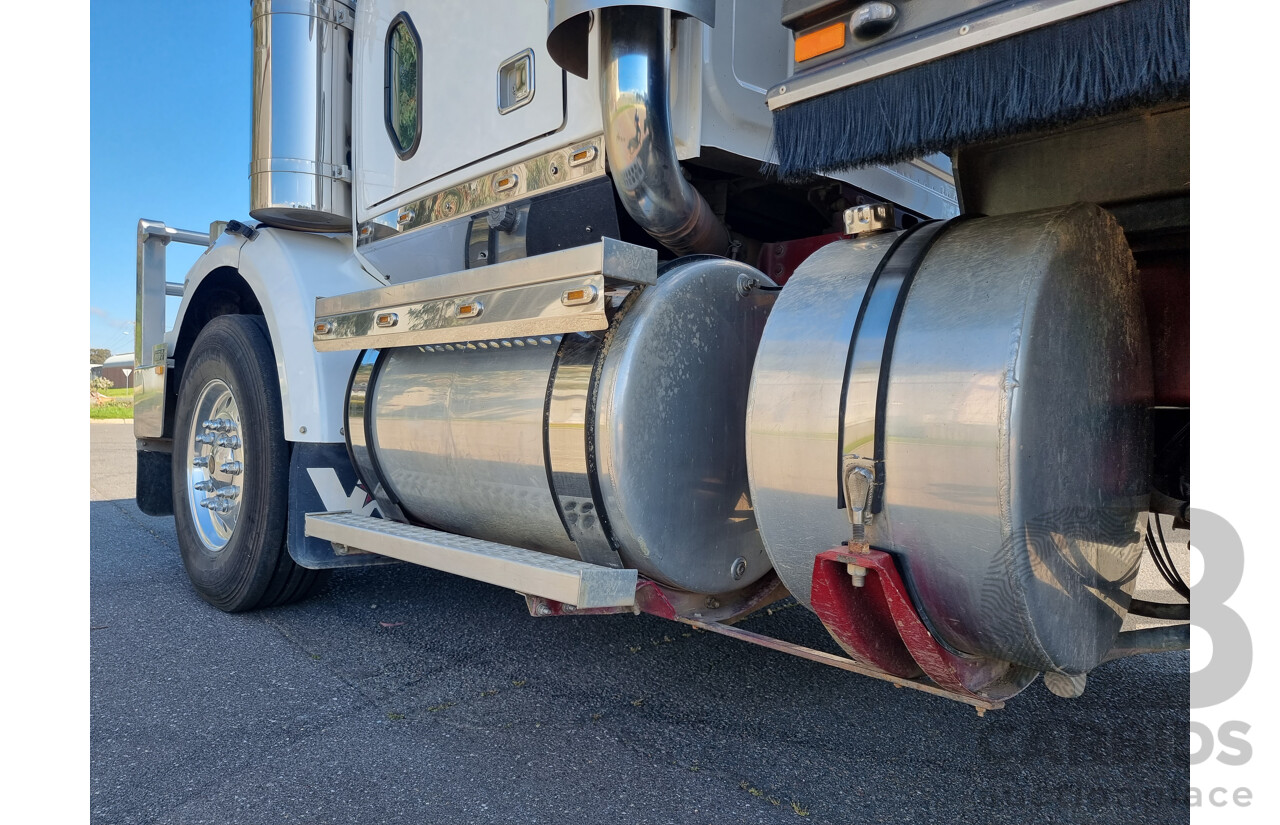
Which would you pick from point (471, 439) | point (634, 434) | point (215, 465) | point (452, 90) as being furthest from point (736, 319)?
point (215, 465)

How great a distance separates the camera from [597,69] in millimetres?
2102

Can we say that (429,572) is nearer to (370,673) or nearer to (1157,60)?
(370,673)

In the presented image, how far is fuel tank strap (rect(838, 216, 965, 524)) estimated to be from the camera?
1433 millimetres

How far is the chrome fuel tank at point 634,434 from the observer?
1883 millimetres

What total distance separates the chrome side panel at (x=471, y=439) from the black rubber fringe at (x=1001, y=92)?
861mm

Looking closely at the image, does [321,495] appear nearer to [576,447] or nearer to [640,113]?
[576,447]

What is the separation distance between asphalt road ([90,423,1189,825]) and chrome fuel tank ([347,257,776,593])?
0.45m

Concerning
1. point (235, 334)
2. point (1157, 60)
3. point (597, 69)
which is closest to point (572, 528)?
point (597, 69)

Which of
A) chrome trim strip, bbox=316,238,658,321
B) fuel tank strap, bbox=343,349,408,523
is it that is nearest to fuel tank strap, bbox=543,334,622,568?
chrome trim strip, bbox=316,238,658,321

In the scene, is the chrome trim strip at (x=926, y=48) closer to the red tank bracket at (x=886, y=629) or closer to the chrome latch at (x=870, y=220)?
the chrome latch at (x=870, y=220)

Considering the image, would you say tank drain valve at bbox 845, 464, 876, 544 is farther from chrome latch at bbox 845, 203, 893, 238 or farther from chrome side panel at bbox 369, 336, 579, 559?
chrome side panel at bbox 369, 336, 579, 559

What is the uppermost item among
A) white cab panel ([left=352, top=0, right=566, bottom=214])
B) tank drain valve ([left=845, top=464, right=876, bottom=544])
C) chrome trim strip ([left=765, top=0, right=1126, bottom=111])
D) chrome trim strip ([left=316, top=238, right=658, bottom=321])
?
white cab panel ([left=352, top=0, right=566, bottom=214])

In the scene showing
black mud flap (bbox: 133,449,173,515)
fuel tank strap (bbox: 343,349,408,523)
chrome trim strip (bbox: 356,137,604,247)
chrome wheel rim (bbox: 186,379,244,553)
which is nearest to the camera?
chrome trim strip (bbox: 356,137,604,247)

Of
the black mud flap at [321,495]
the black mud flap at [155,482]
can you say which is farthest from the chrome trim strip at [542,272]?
the black mud flap at [155,482]
